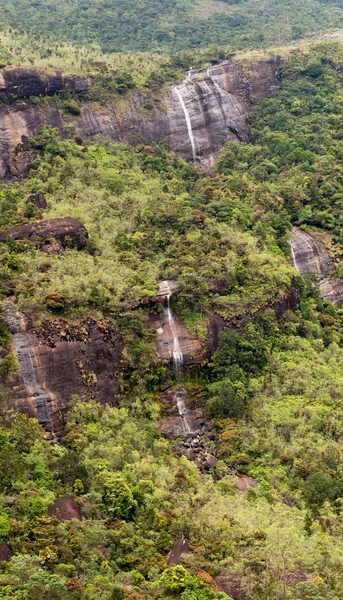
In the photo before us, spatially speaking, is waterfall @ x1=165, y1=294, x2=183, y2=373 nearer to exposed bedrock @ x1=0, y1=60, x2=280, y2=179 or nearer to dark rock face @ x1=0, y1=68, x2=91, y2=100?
exposed bedrock @ x1=0, y1=60, x2=280, y2=179

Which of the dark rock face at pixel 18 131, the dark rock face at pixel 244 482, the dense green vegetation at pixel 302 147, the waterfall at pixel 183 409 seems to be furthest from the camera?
the dense green vegetation at pixel 302 147

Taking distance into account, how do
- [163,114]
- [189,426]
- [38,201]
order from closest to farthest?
[189,426], [38,201], [163,114]

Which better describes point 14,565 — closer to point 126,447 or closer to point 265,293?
point 126,447

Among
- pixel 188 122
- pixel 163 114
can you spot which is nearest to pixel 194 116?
pixel 188 122

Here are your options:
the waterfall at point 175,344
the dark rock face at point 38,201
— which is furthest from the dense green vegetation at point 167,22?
the waterfall at point 175,344

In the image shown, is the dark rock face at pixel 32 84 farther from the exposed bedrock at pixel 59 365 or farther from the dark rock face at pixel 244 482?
the dark rock face at pixel 244 482

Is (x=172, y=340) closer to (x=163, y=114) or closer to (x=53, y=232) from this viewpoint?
(x=53, y=232)
